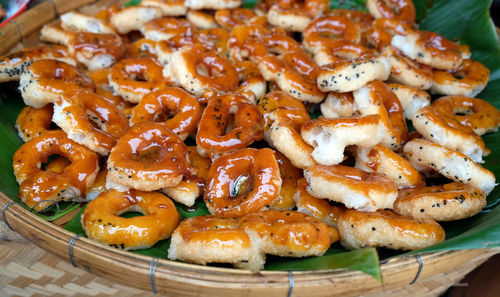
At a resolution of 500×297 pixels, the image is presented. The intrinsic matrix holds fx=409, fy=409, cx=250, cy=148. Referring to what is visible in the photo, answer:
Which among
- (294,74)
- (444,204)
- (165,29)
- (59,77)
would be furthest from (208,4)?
(444,204)

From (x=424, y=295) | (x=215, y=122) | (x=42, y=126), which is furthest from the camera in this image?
(x=42, y=126)

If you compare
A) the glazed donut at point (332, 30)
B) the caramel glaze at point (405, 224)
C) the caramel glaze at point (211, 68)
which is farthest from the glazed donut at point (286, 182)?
the glazed donut at point (332, 30)

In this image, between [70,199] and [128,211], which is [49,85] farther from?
[128,211]

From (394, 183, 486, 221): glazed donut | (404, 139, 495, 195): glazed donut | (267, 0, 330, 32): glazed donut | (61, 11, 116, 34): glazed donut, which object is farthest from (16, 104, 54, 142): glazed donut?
(404, 139, 495, 195): glazed donut

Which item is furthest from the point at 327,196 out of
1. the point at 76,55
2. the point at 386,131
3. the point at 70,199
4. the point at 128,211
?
the point at 76,55

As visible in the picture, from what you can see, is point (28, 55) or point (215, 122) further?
point (28, 55)

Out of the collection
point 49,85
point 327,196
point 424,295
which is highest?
point 49,85
